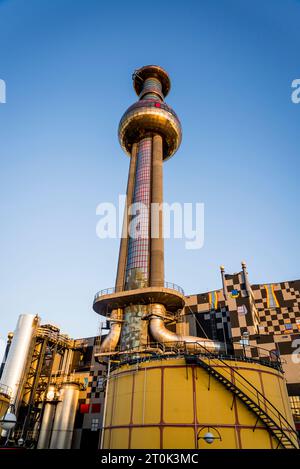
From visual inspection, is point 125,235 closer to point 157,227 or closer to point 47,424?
point 157,227

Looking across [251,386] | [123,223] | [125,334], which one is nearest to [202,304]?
[125,334]

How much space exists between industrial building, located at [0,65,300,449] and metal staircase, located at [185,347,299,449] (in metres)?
0.07

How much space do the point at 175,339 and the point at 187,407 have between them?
11930 mm

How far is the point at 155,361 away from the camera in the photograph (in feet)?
63.4

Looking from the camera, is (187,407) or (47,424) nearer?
(187,407)

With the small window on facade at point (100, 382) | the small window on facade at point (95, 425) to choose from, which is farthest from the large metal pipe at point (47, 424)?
the small window on facade at point (100, 382)

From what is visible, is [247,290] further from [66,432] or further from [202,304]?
[66,432]

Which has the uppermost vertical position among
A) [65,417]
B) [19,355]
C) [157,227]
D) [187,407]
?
[157,227]

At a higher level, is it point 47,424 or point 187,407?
point 47,424

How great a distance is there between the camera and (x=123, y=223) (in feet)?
140

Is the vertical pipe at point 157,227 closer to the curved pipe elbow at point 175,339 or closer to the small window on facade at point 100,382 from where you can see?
the curved pipe elbow at point 175,339

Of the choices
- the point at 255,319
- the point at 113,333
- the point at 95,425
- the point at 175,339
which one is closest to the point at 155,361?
the point at 175,339
